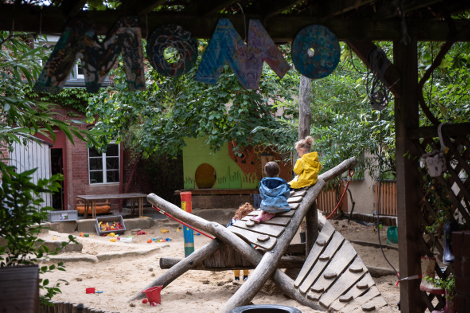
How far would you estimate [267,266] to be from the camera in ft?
19.2

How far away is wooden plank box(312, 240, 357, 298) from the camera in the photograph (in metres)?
5.59

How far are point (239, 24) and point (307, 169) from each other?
3.52 m

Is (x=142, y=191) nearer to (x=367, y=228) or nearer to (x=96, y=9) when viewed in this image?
(x=367, y=228)

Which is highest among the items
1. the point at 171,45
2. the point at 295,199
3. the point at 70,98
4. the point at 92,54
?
the point at 70,98

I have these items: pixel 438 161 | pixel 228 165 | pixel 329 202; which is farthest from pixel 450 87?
pixel 228 165

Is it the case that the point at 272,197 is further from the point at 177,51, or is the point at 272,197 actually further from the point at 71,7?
the point at 71,7

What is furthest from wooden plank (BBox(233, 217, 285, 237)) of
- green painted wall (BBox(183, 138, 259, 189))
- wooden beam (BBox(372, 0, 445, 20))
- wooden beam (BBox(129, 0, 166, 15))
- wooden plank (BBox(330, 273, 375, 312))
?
green painted wall (BBox(183, 138, 259, 189))

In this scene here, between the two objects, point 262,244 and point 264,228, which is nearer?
point 262,244

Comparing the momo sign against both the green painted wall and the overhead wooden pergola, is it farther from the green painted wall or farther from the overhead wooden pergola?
the green painted wall

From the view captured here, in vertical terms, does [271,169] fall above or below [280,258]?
above

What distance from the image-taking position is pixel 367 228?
11.4 metres

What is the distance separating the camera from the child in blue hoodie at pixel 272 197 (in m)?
6.44

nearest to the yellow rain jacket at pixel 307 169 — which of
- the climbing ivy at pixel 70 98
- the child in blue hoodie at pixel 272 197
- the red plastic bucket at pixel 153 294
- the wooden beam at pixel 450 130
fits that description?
the child in blue hoodie at pixel 272 197

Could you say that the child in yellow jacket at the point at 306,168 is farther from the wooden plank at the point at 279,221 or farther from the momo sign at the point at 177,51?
the momo sign at the point at 177,51
